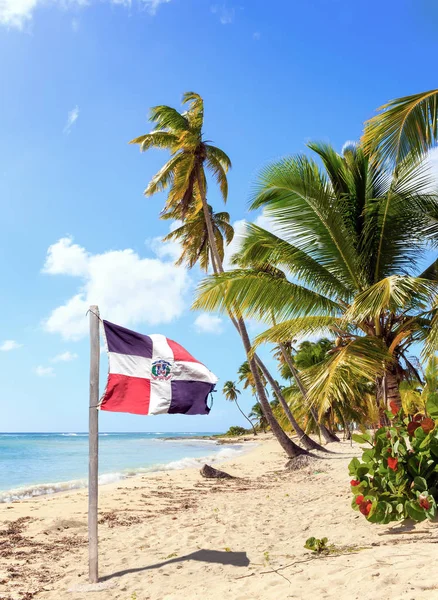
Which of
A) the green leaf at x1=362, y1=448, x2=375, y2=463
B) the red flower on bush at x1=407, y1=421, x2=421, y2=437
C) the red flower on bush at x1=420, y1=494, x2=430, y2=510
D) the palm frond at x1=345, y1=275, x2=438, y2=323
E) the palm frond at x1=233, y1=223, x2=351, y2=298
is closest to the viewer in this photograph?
the red flower on bush at x1=420, y1=494, x2=430, y2=510

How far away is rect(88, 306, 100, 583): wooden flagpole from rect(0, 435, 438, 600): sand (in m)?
0.30

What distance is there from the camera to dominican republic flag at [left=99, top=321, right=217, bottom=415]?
17.5 ft

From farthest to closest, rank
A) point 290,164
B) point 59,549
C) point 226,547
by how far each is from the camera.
A: point 290,164 < point 59,549 < point 226,547

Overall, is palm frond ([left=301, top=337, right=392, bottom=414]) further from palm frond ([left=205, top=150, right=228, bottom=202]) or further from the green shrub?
palm frond ([left=205, top=150, right=228, bottom=202])

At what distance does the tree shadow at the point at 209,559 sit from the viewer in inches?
205

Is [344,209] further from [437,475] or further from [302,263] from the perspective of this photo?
[437,475]

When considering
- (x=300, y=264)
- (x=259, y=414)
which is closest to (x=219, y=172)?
(x=300, y=264)

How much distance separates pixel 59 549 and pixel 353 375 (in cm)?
526

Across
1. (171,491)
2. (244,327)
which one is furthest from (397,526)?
(244,327)

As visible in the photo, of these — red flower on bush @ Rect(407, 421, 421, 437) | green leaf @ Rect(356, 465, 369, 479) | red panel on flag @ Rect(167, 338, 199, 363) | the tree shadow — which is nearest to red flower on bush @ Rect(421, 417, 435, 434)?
red flower on bush @ Rect(407, 421, 421, 437)

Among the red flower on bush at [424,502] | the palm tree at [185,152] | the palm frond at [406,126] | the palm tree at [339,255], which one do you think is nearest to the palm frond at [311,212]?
the palm tree at [339,255]

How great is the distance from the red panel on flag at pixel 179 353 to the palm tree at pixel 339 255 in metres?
2.43

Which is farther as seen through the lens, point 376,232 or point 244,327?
point 244,327

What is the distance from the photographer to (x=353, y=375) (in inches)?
320
